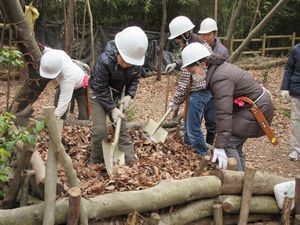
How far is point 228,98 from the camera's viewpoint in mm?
3930

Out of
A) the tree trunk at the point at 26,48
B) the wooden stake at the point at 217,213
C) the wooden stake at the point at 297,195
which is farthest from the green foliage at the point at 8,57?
the wooden stake at the point at 297,195

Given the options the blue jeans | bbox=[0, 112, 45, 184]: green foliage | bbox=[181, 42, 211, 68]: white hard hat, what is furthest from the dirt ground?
bbox=[181, 42, 211, 68]: white hard hat

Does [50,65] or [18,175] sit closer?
[18,175]

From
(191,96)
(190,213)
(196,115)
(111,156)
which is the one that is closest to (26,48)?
(111,156)

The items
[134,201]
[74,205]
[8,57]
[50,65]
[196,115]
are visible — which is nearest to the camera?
[74,205]

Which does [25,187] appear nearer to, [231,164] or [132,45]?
[132,45]

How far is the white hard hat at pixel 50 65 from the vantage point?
480 cm

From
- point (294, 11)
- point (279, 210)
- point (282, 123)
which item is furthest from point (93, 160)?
point (294, 11)

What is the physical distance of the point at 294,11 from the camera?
65.7 feet

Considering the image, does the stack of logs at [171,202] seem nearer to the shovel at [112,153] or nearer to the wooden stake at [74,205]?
the wooden stake at [74,205]

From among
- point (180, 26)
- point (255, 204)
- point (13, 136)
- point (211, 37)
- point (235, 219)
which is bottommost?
point (235, 219)

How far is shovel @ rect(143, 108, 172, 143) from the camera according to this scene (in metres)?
5.55

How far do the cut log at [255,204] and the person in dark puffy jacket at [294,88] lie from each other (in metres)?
2.20

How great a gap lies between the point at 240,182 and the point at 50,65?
7.95 feet
